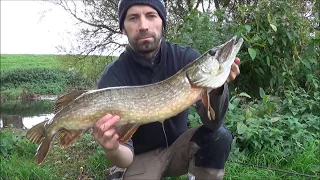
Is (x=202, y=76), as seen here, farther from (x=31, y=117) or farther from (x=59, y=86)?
(x=59, y=86)

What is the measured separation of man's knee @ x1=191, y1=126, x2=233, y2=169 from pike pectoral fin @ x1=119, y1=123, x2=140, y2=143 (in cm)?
65

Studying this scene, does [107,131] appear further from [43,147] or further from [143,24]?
[143,24]

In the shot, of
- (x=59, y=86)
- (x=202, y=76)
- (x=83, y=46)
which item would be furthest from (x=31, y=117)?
(x=202, y=76)

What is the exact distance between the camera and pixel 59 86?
2178 centimetres

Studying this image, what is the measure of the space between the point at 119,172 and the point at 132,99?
80 cm

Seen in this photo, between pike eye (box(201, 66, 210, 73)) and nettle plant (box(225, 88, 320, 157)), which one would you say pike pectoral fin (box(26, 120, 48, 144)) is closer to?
pike eye (box(201, 66, 210, 73))

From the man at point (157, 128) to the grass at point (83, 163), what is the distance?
2.65ft

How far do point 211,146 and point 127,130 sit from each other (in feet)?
2.46

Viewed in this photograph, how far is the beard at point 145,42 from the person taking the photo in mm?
2710

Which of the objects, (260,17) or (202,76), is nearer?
(202,76)

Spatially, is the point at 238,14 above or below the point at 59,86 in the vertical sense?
above

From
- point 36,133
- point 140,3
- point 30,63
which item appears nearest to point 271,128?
point 140,3

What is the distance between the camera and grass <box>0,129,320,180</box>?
362 cm

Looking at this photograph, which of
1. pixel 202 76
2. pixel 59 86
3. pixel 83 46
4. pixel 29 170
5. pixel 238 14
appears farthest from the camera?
pixel 59 86
